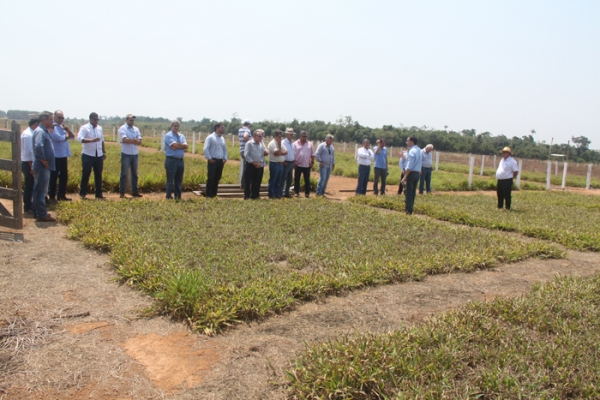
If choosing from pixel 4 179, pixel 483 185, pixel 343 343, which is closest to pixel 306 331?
pixel 343 343

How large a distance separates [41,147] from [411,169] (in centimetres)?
704

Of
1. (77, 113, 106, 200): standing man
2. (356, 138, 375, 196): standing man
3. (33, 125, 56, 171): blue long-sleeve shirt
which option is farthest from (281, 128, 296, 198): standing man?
(33, 125, 56, 171): blue long-sleeve shirt

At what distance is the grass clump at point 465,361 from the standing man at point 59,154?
7.92 meters

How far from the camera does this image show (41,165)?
839cm

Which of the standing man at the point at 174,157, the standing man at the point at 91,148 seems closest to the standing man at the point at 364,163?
the standing man at the point at 174,157

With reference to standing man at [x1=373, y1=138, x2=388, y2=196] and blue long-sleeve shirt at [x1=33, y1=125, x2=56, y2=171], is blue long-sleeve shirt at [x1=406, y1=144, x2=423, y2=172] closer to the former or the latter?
standing man at [x1=373, y1=138, x2=388, y2=196]

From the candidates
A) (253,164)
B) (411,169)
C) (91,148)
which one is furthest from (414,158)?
(91,148)

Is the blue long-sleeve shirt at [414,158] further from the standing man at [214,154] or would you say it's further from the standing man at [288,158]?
the standing man at [214,154]

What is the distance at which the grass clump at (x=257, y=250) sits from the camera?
190 inches

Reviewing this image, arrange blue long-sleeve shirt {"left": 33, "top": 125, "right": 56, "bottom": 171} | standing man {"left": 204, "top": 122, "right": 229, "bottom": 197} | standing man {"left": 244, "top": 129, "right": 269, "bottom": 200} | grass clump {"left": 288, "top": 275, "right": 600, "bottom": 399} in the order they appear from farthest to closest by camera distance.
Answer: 1. standing man {"left": 244, "top": 129, "right": 269, "bottom": 200}
2. standing man {"left": 204, "top": 122, "right": 229, "bottom": 197}
3. blue long-sleeve shirt {"left": 33, "top": 125, "right": 56, "bottom": 171}
4. grass clump {"left": 288, "top": 275, "right": 600, "bottom": 399}

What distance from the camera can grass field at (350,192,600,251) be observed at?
358 inches

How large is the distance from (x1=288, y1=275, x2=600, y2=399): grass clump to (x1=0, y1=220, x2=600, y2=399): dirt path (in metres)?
0.35

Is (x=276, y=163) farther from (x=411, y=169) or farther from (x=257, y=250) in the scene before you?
(x=257, y=250)

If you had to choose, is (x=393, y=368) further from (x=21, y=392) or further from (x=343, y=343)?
(x=21, y=392)
